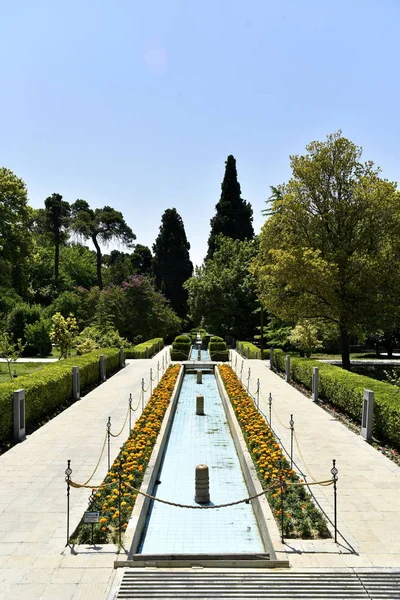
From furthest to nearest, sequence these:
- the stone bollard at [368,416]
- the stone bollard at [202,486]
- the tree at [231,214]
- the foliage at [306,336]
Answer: the tree at [231,214] → the foliage at [306,336] → the stone bollard at [368,416] → the stone bollard at [202,486]

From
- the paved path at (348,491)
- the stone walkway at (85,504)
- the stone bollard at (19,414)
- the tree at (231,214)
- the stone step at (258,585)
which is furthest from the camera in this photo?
the tree at (231,214)

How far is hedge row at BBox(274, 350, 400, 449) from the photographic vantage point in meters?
11.1

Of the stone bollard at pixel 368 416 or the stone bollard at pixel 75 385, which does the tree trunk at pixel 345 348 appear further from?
the stone bollard at pixel 75 385

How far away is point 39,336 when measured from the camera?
33.1m

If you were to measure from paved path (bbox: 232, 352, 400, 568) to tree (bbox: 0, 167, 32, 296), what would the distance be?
20899 mm

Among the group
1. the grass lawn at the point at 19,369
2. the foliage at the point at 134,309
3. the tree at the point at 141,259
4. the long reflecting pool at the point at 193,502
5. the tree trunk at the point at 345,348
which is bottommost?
the long reflecting pool at the point at 193,502

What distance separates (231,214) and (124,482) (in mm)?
50788

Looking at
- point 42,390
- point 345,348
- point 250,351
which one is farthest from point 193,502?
point 250,351

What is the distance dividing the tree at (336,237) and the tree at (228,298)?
59.7ft

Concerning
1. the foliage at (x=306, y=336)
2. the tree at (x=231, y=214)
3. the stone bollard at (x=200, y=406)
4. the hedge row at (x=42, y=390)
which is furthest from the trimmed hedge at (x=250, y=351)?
the tree at (x=231, y=214)

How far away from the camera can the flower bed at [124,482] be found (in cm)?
658

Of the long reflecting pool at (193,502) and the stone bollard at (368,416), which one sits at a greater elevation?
the stone bollard at (368,416)

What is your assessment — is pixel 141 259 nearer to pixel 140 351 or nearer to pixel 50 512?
pixel 140 351

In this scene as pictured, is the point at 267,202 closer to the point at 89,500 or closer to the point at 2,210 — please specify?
the point at 2,210
